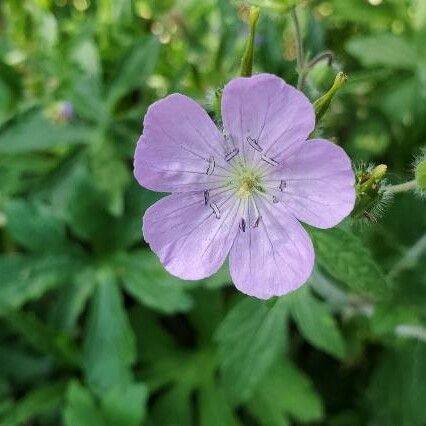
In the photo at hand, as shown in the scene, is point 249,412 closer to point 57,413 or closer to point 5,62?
point 57,413

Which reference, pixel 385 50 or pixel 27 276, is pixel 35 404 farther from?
pixel 385 50

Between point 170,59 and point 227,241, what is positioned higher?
point 227,241

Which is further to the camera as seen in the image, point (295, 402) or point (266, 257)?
point (295, 402)

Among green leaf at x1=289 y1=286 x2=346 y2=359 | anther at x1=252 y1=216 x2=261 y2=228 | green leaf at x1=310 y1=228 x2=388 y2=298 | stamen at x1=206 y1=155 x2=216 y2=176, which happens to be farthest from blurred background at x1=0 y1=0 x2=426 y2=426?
stamen at x1=206 y1=155 x2=216 y2=176

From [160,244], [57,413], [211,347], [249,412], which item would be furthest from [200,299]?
[160,244]

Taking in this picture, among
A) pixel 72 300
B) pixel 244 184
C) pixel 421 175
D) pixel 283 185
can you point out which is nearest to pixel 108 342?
pixel 72 300

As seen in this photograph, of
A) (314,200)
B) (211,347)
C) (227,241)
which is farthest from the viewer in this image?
(211,347)

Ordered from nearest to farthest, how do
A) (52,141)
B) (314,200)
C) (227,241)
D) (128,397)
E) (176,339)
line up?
(314,200), (227,241), (128,397), (52,141), (176,339)

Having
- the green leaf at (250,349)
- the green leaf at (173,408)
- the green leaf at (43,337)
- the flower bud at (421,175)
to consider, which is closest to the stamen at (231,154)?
the flower bud at (421,175)
